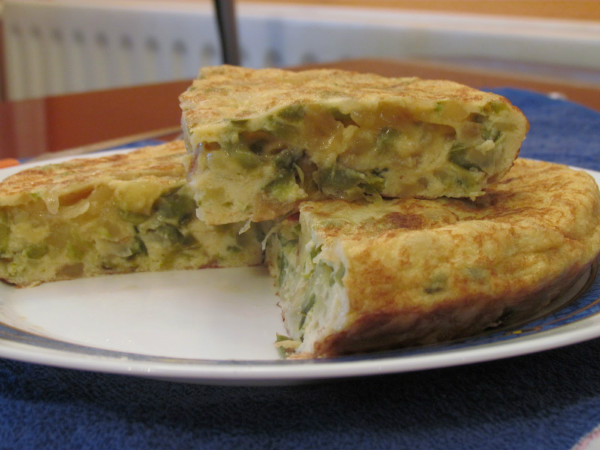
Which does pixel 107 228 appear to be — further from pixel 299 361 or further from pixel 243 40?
pixel 243 40

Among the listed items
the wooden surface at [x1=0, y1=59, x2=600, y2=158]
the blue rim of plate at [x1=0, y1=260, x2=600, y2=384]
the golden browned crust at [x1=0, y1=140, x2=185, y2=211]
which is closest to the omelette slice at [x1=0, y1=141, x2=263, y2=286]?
the golden browned crust at [x1=0, y1=140, x2=185, y2=211]

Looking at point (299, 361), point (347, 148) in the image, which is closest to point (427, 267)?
point (299, 361)

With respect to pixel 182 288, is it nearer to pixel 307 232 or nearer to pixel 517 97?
pixel 307 232

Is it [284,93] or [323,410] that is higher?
[284,93]

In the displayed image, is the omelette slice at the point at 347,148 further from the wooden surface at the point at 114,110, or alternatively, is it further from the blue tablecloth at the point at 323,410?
the wooden surface at the point at 114,110

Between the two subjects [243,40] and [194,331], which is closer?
[194,331]

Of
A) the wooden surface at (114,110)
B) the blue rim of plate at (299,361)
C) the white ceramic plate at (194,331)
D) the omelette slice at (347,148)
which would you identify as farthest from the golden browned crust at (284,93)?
the wooden surface at (114,110)
